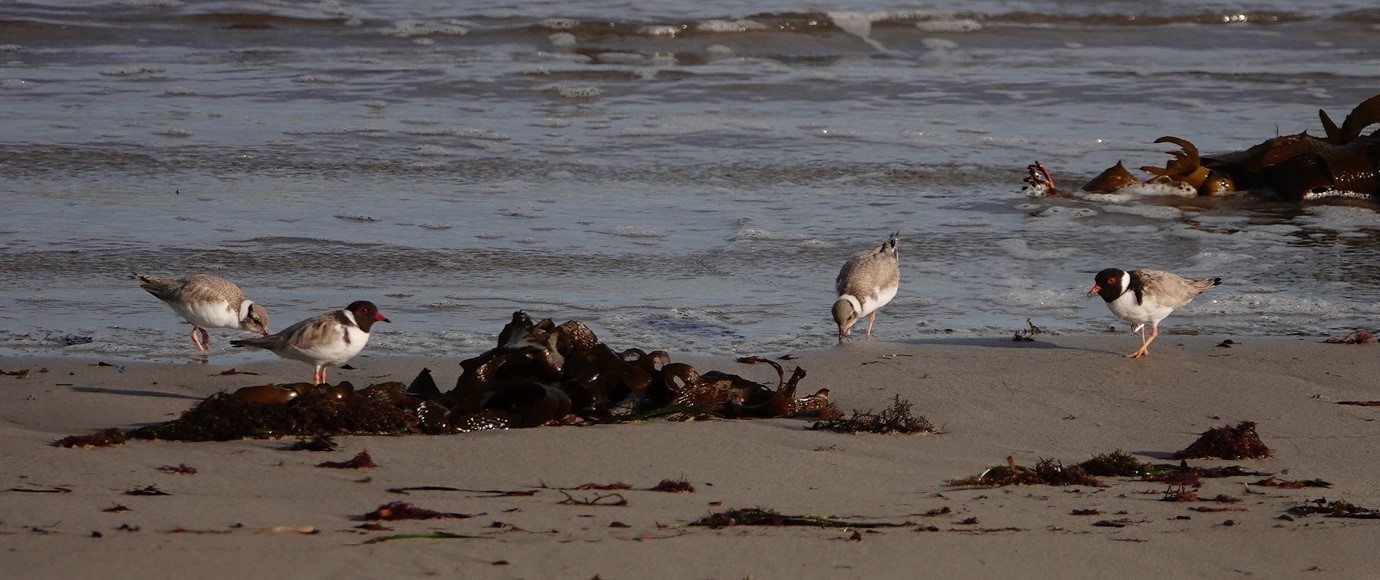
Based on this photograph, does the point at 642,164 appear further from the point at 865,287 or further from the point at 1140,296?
the point at 1140,296

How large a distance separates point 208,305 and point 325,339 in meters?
1.18

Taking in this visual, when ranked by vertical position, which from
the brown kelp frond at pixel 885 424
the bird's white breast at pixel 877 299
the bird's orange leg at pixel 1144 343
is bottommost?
the bird's orange leg at pixel 1144 343

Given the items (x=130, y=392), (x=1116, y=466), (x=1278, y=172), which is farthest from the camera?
(x=1278, y=172)

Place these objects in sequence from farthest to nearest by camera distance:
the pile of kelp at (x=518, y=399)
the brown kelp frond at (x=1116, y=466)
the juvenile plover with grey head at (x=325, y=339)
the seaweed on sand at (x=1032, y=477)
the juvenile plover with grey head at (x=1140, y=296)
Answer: the juvenile plover with grey head at (x=1140, y=296)
the juvenile plover with grey head at (x=325, y=339)
the pile of kelp at (x=518, y=399)
the brown kelp frond at (x=1116, y=466)
the seaweed on sand at (x=1032, y=477)

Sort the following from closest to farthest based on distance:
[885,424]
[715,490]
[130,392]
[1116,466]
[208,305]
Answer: [715,490] → [1116,466] → [885,424] → [130,392] → [208,305]

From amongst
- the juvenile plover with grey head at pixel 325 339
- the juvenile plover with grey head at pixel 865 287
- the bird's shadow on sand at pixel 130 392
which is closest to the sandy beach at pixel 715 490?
the bird's shadow on sand at pixel 130 392

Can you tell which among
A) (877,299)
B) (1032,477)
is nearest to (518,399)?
(1032,477)

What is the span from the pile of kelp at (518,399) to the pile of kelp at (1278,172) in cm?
595

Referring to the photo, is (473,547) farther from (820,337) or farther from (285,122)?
(285,122)

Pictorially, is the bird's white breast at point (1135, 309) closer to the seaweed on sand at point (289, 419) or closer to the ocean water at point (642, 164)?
the ocean water at point (642, 164)

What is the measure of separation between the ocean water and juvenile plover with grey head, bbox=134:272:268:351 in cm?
14

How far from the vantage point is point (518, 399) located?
206 inches

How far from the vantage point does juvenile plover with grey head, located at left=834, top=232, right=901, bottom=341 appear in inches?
271

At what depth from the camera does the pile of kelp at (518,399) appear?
4.75 m
